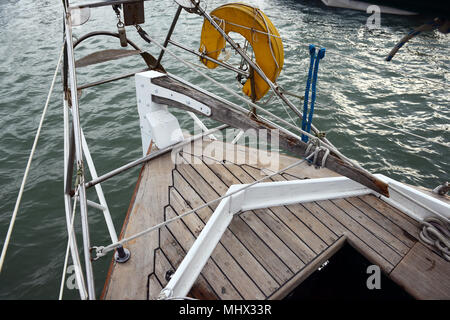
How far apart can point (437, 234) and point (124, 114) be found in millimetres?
7766

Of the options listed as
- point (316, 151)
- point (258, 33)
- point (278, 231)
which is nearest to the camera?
point (316, 151)

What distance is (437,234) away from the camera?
320 centimetres

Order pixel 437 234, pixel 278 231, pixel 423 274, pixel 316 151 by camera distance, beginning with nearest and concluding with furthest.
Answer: pixel 316 151, pixel 423 274, pixel 437 234, pixel 278 231

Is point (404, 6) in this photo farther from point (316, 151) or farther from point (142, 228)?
point (142, 228)

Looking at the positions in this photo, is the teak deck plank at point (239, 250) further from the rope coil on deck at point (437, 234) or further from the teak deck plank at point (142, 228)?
the rope coil on deck at point (437, 234)

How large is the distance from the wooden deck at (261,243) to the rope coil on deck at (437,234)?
0.09 metres

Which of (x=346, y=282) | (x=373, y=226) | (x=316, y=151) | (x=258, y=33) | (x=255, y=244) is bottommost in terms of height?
(x=346, y=282)

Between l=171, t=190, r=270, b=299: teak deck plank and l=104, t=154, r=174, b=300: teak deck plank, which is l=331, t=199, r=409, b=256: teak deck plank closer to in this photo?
l=171, t=190, r=270, b=299: teak deck plank

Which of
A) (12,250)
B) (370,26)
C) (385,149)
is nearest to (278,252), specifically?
(12,250)

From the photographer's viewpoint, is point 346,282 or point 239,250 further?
point 346,282

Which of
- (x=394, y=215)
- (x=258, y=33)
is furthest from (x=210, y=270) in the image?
(x=258, y=33)

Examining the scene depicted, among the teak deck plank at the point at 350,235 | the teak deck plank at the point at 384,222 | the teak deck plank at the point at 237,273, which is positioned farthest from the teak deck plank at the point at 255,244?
the teak deck plank at the point at 384,222

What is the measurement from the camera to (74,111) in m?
2.46

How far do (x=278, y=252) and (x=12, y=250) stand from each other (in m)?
4.68
